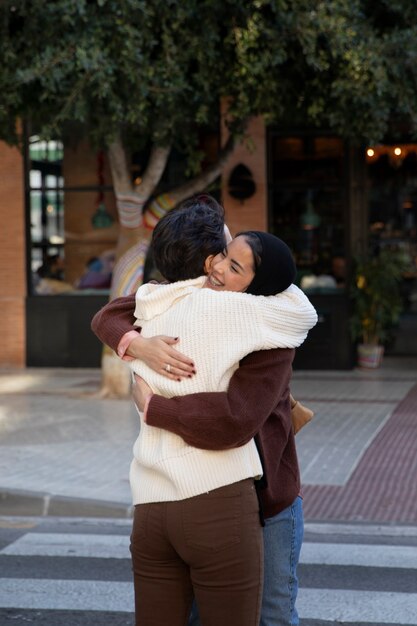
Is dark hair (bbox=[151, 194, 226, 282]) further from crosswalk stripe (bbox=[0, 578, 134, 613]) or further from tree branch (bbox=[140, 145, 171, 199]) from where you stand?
tree branch (bbox=[140, 145, 171, 199])

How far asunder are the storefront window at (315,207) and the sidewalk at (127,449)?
199cm

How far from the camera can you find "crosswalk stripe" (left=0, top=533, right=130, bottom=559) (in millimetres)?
6949

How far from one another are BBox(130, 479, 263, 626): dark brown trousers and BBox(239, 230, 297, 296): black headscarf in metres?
0.54

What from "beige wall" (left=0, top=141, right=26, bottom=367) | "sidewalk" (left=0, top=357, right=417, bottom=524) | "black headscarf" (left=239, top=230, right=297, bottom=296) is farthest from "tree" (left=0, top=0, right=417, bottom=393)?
"black headscarf" (left=239, top=230, right=297, bottom=296)

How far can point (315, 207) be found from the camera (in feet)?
54.9

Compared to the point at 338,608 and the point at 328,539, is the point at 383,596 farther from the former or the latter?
the point at 328,539

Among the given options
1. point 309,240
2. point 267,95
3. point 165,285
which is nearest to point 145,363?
point 165,285

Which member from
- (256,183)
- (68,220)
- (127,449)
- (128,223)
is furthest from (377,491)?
(68,220)

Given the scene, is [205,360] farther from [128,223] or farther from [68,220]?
[68,220]

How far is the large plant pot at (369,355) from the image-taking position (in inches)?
648

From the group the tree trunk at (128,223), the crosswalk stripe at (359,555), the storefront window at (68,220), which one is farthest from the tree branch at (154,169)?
the crosswalk stripe at (359,555)

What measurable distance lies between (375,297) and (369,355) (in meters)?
1.00

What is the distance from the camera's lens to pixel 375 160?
17.0 m

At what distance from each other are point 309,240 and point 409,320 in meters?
2.10
